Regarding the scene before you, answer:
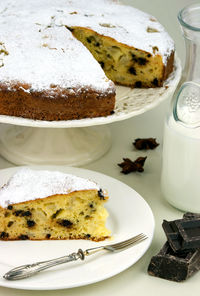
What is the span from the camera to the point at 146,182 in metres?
2.73

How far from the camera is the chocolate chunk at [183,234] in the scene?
6.91 feet

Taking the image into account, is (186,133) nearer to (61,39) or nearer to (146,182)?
(146,182)

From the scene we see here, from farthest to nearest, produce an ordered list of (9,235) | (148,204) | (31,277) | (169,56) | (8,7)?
(8,7) → (169,56) → (148,204) → (9,235) → (31,277)

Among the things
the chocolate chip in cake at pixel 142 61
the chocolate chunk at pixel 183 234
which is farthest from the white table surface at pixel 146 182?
the chocolate chip in cake at pixel 142 61

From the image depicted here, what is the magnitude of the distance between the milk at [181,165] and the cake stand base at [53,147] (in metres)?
0.43

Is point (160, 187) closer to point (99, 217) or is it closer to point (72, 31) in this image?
point (99, 217)

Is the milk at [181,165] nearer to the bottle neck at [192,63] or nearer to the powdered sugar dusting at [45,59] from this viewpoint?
the bottle neck at [192,63]

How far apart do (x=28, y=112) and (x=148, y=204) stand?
57cm

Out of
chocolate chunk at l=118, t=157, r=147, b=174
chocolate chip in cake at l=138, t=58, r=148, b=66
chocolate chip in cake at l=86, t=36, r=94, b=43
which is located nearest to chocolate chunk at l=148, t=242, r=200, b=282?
chocolate chunk at l=118, t=157, r=147, b=174

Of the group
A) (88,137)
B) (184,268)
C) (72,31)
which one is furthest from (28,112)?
(184,268)

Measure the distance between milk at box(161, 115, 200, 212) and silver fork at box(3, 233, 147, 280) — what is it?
1.18 ft

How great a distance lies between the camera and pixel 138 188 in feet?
8.85

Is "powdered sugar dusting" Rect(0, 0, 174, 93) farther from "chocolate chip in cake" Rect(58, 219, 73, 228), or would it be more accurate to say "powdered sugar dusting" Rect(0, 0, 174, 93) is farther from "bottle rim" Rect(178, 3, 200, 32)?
"chocolate chip in cake" Rect(58, 219, 73, 228)

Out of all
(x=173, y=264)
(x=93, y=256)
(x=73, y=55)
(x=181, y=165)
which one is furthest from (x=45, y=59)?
(x=173, y=264)
